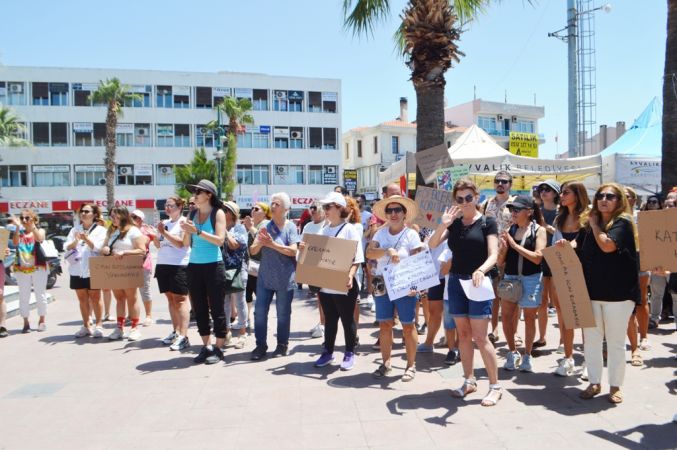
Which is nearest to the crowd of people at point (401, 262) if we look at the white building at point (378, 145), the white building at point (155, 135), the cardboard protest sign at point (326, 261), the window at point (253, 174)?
the cardboard protest sign at point (326, 261)

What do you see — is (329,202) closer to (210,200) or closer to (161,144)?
(210,200)

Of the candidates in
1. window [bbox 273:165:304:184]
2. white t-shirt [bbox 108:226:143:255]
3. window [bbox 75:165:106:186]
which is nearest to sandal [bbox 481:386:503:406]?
white t-shirt [bbox 108:226:143:255]

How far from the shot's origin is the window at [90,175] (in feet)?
142

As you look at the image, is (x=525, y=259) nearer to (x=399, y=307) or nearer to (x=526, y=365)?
(x=526, y=365)

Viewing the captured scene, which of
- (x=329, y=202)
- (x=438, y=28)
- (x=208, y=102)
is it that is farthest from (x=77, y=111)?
(x=329, y=202)

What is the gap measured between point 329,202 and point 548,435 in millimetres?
3021

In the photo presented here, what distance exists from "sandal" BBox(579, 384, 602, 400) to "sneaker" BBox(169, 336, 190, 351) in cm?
465

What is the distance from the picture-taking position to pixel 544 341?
6324 mm

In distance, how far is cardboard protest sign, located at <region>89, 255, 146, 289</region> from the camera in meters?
7.02

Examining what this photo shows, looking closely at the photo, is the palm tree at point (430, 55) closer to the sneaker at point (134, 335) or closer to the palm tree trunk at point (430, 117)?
the palm tree trunk at point (430, 117)

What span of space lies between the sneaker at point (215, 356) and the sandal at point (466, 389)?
2.77m

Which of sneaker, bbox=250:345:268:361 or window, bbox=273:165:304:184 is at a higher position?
window, bbox=273:165:304:184

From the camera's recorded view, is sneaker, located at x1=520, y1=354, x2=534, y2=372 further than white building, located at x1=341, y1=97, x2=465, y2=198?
No

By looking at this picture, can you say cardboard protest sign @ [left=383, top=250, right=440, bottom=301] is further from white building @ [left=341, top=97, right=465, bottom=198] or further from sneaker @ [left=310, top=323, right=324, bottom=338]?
white building @ [left=341, top=97, right=465, bottom=198]
